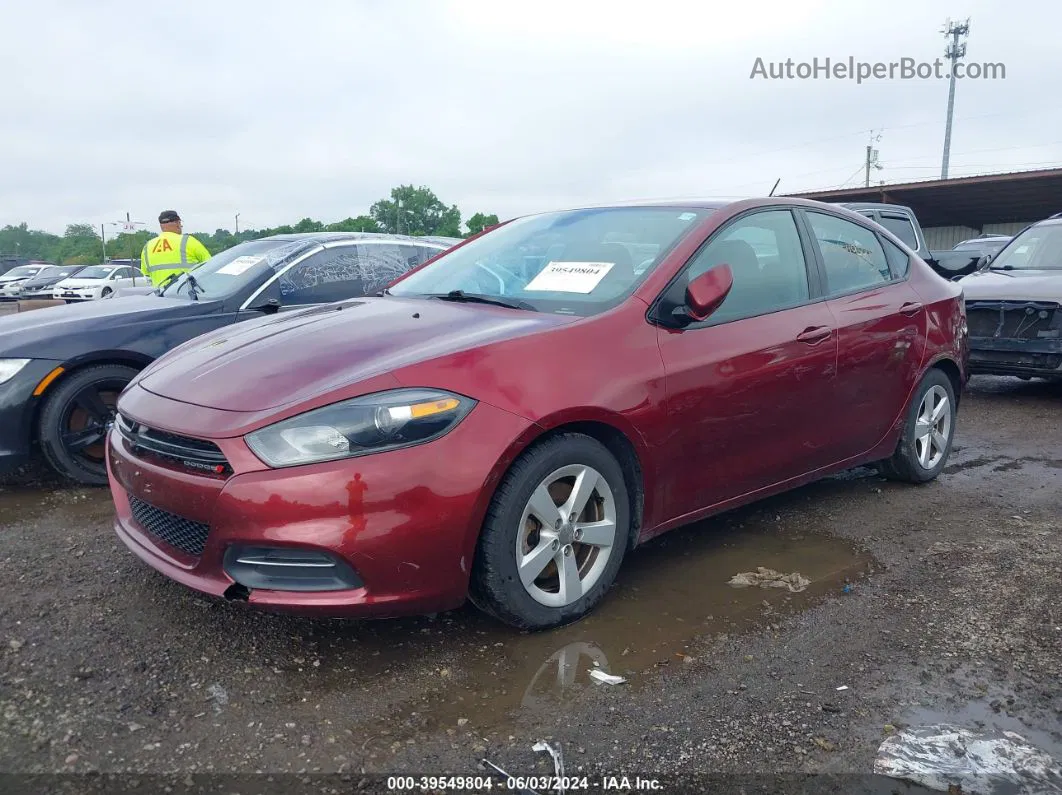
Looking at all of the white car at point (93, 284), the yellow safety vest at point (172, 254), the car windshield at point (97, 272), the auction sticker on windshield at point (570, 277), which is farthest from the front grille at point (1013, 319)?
the car windshield at point (97, 272)

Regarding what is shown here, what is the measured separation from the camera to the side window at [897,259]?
4.64m

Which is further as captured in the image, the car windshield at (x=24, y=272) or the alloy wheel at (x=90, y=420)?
the car windshield at (x=24, y=272)

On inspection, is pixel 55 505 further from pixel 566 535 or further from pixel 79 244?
pixel 79 244

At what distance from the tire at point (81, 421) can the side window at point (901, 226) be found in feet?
29.3

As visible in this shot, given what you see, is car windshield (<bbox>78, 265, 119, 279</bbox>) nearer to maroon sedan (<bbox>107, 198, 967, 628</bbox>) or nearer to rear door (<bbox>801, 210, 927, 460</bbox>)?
maroon sedan (<bbox>107, 198, 967, 628</bbox>)

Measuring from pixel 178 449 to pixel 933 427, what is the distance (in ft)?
13.0

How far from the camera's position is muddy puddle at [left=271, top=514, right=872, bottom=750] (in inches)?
103

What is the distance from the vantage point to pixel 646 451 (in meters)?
3.22

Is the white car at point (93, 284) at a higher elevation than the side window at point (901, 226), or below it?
below

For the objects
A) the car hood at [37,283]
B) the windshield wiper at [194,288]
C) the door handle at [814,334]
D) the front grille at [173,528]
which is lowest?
the car hood at [37,283]

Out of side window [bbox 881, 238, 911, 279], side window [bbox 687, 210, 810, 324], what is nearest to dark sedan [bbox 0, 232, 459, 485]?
side window [bbox 687, 210, 810, 324]

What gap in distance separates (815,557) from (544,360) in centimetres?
170

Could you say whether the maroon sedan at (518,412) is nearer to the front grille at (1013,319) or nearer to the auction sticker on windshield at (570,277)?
the auction sticker on windshield at (570,277)

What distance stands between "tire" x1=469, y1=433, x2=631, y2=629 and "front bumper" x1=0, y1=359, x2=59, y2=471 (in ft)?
10.2
